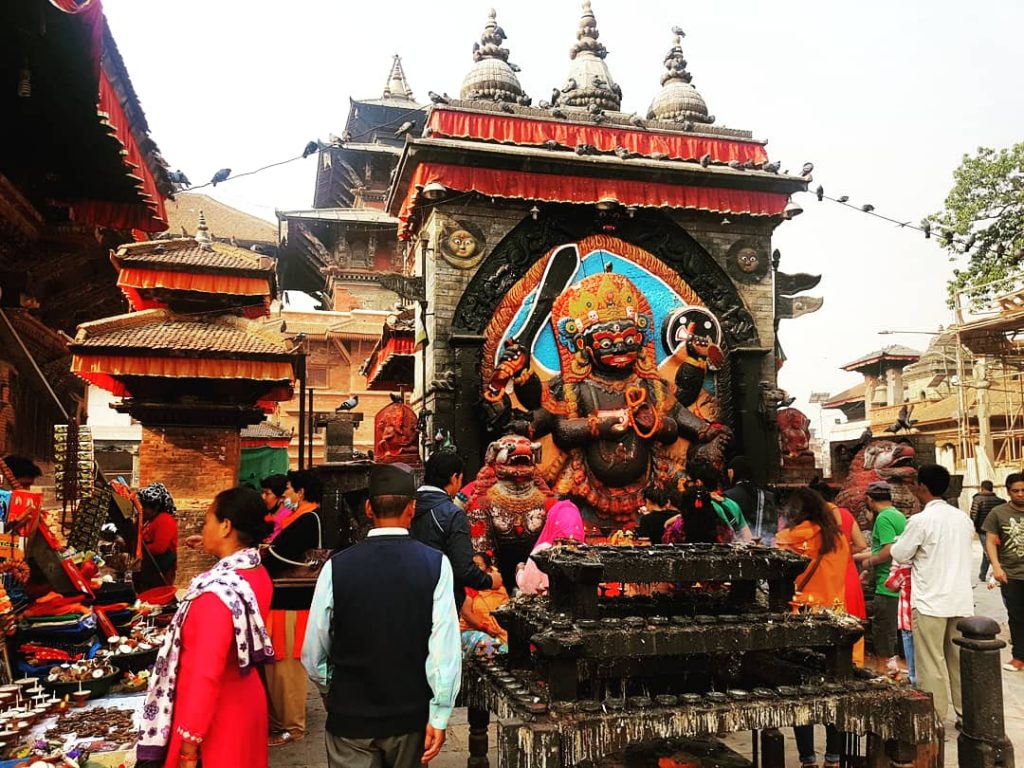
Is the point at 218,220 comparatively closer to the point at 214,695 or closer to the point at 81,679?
the point at 81,679

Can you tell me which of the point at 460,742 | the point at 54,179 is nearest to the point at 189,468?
the point at 54,179

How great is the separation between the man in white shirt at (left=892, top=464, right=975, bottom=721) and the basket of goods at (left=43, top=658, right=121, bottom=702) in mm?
5290

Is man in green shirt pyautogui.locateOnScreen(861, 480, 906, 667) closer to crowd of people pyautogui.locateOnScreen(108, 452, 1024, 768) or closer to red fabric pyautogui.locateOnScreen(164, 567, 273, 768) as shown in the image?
crowd of people pyautogui.locateOnScreen(108, 452, 1024, 768)

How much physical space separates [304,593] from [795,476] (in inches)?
359

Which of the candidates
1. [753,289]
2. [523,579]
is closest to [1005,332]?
[753,289]

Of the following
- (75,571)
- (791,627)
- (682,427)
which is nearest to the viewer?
(791,627)

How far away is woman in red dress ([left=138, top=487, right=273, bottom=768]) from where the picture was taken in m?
2.72

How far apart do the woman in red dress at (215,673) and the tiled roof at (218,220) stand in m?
35.2

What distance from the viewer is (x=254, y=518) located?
10.2 ft

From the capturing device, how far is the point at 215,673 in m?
2.75

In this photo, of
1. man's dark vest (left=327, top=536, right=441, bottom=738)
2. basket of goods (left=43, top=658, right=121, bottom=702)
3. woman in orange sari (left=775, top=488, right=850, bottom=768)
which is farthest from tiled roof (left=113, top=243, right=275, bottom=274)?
man's dark vest (left=327, top=536, right=441, bottom=738)

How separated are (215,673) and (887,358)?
120ft

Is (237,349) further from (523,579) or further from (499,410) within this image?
(523,579)

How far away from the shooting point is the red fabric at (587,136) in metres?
12.0
